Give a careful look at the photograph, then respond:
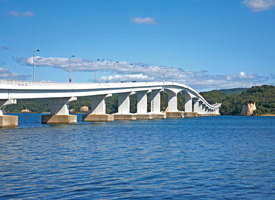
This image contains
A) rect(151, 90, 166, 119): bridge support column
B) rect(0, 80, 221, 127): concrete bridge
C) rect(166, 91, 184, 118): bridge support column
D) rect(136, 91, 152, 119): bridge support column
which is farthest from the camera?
rect(166, 91, 184, 118): bridge support column

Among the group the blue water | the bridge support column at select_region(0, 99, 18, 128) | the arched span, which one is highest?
the arched span

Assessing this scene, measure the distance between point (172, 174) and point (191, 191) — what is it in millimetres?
4449

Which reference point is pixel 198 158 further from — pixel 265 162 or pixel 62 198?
pixel 62 198

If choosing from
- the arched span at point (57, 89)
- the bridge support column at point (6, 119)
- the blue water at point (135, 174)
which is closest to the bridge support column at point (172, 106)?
the arched span at point (57, 89)

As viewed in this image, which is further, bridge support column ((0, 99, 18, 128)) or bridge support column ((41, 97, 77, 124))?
bridge support column ((41, 97, 77, 124))

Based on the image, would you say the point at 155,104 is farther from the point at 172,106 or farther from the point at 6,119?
the point at 6,119

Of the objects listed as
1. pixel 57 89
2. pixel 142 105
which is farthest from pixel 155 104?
pixel 57 89

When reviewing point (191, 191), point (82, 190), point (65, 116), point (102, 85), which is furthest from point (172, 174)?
point (102, 85)

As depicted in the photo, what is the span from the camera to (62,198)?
1742 cm

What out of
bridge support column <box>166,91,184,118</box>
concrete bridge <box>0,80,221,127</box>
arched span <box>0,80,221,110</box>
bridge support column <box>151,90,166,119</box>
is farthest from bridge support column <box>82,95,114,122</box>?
bridge support column <box>166,91,184,118</box>

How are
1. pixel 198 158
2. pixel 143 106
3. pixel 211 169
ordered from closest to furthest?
pixel 211 169 < pixel 198 158 < pixel 143 106

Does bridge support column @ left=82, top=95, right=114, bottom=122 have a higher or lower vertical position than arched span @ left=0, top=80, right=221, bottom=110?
lower

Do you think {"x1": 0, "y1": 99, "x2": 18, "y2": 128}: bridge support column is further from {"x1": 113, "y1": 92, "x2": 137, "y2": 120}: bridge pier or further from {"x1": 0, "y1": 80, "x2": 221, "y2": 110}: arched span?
{"x1": 113, "y1": 92, "x2": 137, "y2": 120}: bridge pier

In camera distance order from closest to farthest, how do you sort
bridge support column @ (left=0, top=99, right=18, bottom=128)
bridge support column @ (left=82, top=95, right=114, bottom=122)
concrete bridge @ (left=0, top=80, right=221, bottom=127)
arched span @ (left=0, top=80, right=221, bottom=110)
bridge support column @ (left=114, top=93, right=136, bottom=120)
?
1. arched span @ (left=0, top=80, right=221, bottom=110)
2. bridge support column @ (left=0, top=99, right=18, bottom=128)
3. concrete bridge @ (left=0, top=80, right=221, bottom=127)
4. bridge support column @ (left=82, top=95, right=114, bottom=122)
5. bridge support column @ (left=114, top=93, right=136, bottom=120)
